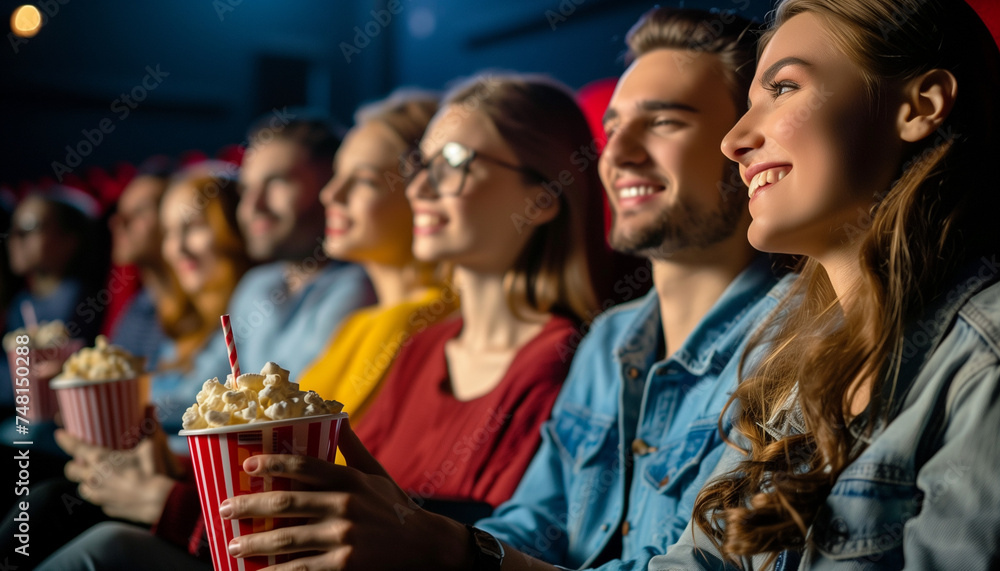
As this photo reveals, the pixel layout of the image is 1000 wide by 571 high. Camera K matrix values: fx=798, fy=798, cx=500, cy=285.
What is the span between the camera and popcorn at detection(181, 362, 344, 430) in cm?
113

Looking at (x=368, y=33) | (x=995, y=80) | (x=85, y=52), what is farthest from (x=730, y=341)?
(x=85, y=52)

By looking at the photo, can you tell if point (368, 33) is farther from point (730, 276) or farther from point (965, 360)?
point (965, 360)

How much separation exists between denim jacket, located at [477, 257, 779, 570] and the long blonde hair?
25cm

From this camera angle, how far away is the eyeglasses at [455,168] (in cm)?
206

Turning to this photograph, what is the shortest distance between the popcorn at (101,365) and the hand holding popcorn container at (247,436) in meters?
1.03

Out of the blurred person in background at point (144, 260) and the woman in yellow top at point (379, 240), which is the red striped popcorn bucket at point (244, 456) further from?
the blurred person in background at point (144, 260)

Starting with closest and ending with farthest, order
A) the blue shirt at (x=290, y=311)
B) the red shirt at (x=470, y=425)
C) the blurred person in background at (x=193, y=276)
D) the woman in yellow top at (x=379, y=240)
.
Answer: the red shirt at (x=470, y=425)
the woman in yellow top at (x=379, y=240)
the blue shirt at (x=290, y=311)
the blurred person in background at (x=193, y=276)

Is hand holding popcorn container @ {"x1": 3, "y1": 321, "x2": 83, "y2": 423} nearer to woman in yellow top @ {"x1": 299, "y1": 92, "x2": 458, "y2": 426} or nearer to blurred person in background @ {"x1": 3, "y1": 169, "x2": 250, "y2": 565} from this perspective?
blurred person in background @ {"x1": 3, "y1": 169, "x2": 250, "y2": 565}

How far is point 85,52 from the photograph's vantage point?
4.25 meters

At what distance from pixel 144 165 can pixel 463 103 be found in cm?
274
